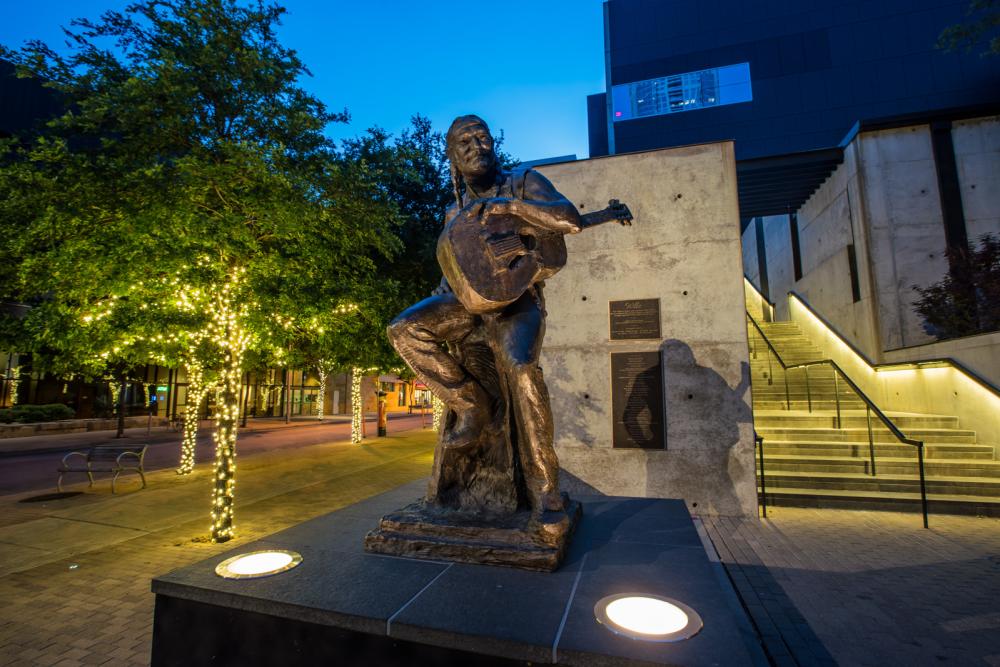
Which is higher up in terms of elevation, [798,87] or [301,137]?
[798,87]

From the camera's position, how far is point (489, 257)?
271 cm

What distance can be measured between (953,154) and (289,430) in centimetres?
2865

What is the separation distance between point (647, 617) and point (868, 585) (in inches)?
162

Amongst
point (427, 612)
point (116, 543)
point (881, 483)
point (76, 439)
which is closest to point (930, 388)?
point (881, 483)

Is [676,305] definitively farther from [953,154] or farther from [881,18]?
[881,18]

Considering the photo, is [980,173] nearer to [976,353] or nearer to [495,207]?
[976,353]

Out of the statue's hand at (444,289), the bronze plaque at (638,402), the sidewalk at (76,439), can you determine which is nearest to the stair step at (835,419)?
the bronze plaque at (638,402)

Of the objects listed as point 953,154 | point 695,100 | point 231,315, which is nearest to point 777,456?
point 231,315

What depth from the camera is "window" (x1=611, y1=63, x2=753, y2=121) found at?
2333 cm

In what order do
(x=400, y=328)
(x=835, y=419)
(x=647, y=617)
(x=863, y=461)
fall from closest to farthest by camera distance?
(x=647, y=617), (x=400, y=328), (x=863, y=461), (x=835, y=419)

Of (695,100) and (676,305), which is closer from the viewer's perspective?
(676,305)

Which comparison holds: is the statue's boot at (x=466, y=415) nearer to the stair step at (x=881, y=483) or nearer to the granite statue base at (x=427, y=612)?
the granite statue base at (x=427, y=612)

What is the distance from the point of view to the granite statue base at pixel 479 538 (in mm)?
2395

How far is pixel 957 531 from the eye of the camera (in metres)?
6.19
